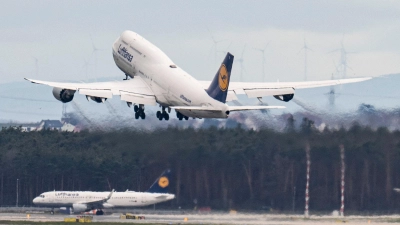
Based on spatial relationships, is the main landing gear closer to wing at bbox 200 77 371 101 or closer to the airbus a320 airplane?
the airbus a320 airplane

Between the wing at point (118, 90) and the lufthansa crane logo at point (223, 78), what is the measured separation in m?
8.26

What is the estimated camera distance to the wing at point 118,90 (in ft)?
243

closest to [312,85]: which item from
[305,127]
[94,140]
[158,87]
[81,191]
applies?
[305,127]

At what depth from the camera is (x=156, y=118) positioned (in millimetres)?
82125

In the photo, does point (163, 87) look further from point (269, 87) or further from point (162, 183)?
point (162, 183)

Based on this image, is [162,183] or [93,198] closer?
[162,183]

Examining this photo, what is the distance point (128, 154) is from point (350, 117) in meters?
17.0

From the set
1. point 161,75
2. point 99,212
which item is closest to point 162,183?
point 99,212

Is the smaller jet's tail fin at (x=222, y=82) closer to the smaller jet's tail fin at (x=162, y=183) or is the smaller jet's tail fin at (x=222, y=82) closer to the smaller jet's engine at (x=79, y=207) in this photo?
the smaller jet's tail fin at (x=162, y=183)

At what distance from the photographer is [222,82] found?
68.4 meters

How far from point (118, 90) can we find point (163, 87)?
12.3 feet

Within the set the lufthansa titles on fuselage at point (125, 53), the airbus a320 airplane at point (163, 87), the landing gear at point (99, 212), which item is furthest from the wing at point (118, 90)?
the landing gear at point (99, 212)

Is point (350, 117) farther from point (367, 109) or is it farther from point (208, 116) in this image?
point (208, 116)

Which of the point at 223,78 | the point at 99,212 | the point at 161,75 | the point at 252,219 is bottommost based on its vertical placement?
the point at 99,212
